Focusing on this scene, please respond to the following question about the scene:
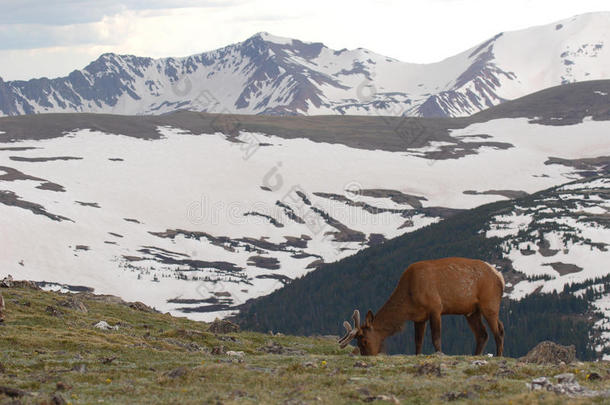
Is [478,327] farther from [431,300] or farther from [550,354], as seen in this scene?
[550,354]

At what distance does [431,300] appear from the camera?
108 feet

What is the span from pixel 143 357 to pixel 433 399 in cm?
1863

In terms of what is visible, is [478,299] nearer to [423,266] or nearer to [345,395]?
[423,266]

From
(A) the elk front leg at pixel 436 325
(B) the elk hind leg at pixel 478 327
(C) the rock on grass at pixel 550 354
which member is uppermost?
(A) the elk front leg at pixel 436 325

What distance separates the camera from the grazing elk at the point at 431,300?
33.0 m

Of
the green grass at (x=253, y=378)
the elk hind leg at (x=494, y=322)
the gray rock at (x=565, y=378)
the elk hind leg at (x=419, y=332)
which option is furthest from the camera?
the elk hind leg at (x=494, y=322)

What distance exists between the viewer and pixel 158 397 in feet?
76.7

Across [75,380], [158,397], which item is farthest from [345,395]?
[75,380]

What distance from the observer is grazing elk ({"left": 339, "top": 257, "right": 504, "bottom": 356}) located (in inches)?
1300

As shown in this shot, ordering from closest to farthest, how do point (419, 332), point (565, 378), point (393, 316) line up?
point (565, 378) → point (393, 316) → point (419, 332)

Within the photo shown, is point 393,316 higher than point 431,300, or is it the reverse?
point 431,300

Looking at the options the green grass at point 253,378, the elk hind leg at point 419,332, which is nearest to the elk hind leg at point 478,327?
the elk hind leg at point 419,332

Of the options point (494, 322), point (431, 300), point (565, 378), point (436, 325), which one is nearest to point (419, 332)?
point (436, 325)

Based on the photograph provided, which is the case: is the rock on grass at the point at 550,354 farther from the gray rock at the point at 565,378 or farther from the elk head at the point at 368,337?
the gray rock at the point at 565,378
